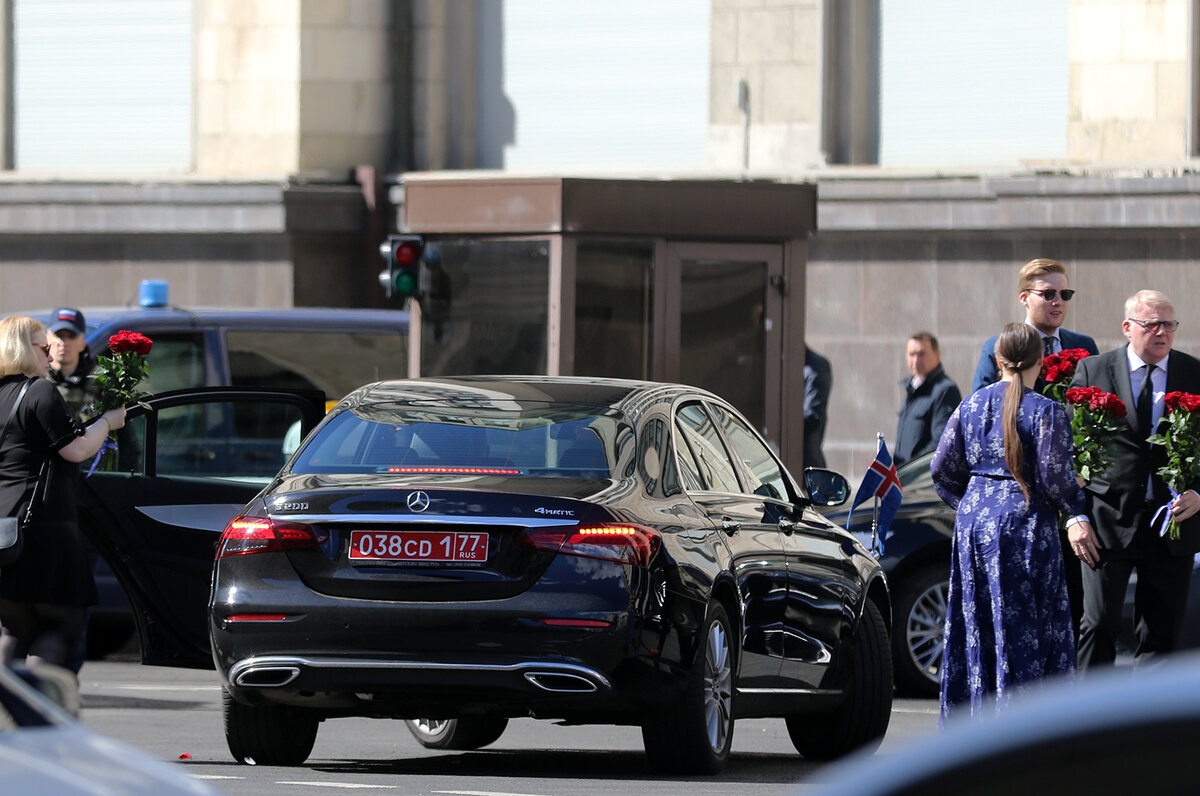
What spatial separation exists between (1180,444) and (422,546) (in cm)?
311

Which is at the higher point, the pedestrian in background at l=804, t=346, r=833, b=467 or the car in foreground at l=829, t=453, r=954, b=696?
the pedestrian in background at l=804, t=346, r=833, b=467

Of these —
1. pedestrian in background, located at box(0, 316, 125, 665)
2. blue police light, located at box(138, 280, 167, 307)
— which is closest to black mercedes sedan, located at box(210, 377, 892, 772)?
pedestrian in background, located at box(0, 316, 125, 665)

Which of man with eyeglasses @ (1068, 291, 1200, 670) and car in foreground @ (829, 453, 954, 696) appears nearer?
man with eyeglasses @ (1068, 291, 1200, 670)

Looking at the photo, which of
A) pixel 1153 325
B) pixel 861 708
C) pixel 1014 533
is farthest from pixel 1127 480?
pixel 861 708

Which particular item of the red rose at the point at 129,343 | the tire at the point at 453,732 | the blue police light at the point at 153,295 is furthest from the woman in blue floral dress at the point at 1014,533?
the blue police light at the point at 153,295

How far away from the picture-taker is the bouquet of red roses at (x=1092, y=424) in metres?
8.41

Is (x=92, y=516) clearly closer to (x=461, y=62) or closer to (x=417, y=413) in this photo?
(x=417, y=413)

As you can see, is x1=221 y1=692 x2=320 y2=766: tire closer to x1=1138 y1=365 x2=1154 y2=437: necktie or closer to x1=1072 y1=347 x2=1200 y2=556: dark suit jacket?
x1=1072 y1=347 x2=1200 y2=556: dark suit jacket

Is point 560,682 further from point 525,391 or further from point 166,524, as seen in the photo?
point 166,524

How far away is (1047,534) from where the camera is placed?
25.1 feet

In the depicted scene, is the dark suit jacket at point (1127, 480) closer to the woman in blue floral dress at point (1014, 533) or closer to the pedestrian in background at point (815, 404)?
the woman in blue floral dress at point (1014, 533)

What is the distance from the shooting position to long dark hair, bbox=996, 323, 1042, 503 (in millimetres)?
7586

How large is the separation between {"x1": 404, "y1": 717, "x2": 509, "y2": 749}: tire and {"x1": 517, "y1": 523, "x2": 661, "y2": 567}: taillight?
6.40 feet

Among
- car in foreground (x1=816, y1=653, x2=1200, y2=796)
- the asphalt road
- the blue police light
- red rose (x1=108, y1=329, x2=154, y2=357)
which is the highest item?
the blue police light
